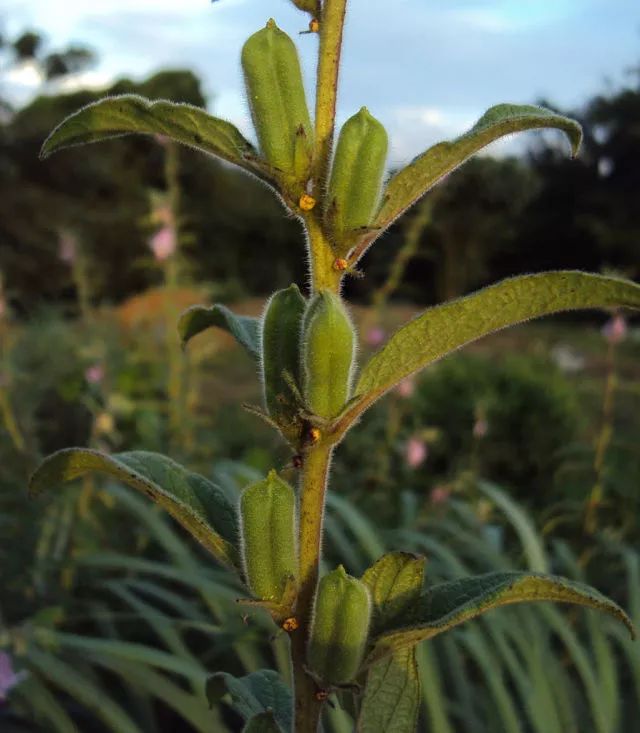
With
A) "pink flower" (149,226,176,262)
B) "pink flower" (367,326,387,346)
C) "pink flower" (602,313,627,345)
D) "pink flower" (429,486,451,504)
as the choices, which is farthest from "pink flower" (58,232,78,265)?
"pink flower" (602,313,627,345)

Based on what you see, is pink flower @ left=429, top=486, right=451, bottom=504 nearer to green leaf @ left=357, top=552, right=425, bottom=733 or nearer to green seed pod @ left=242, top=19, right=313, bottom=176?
green leaf @ left=357, top=552, right=425, bottom=733

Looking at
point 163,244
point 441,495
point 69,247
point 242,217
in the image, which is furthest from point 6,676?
point 242,217

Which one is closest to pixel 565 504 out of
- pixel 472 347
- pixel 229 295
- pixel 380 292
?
pixel 380 292

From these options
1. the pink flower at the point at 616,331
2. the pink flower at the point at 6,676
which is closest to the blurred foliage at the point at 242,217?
the pink flower at the point at 616,331

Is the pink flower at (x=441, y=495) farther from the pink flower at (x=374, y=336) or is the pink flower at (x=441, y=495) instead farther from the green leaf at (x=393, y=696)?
the green leaf at (x=393, y=696)

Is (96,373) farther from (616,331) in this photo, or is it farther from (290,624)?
(290,624)

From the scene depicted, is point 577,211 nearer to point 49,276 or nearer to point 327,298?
point 49,276
